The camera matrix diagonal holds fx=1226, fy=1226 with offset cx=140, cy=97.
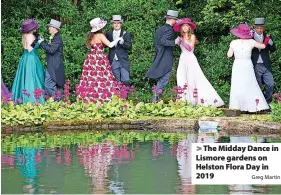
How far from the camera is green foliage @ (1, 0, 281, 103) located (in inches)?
980

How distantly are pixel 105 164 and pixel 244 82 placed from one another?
7604 mm

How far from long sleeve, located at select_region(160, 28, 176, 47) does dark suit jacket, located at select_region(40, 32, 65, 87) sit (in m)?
1.93

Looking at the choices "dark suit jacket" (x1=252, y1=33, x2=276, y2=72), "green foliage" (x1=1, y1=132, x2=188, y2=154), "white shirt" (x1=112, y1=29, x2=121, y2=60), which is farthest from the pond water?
"dark suit jacket" (x1=252, y1=33, x2=276, y2=72)

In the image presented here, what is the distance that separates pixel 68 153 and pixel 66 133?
9.83ft

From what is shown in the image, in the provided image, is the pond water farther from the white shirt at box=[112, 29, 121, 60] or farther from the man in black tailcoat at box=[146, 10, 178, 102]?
the white shirt at box=[112, 29, 121, 60]

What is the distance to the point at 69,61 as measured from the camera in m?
25.5

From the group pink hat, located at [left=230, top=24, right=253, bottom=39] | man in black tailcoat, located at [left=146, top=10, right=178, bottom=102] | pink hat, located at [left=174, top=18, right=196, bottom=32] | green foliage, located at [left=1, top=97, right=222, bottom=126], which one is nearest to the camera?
green foliage, located at [left=1, top=97, right=222, bottom=126]

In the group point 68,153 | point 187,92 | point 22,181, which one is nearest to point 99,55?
point 187,92

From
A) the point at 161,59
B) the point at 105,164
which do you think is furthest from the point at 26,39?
the point at 105,164

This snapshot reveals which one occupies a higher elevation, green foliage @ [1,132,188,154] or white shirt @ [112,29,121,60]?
white shirt @ [112,29,121,60]

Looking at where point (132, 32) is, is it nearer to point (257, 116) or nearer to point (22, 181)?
point (257, 116)

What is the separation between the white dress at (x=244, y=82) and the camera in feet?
73.8

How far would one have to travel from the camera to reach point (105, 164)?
1547 cm

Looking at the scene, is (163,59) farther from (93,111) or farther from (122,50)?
(93,111)
